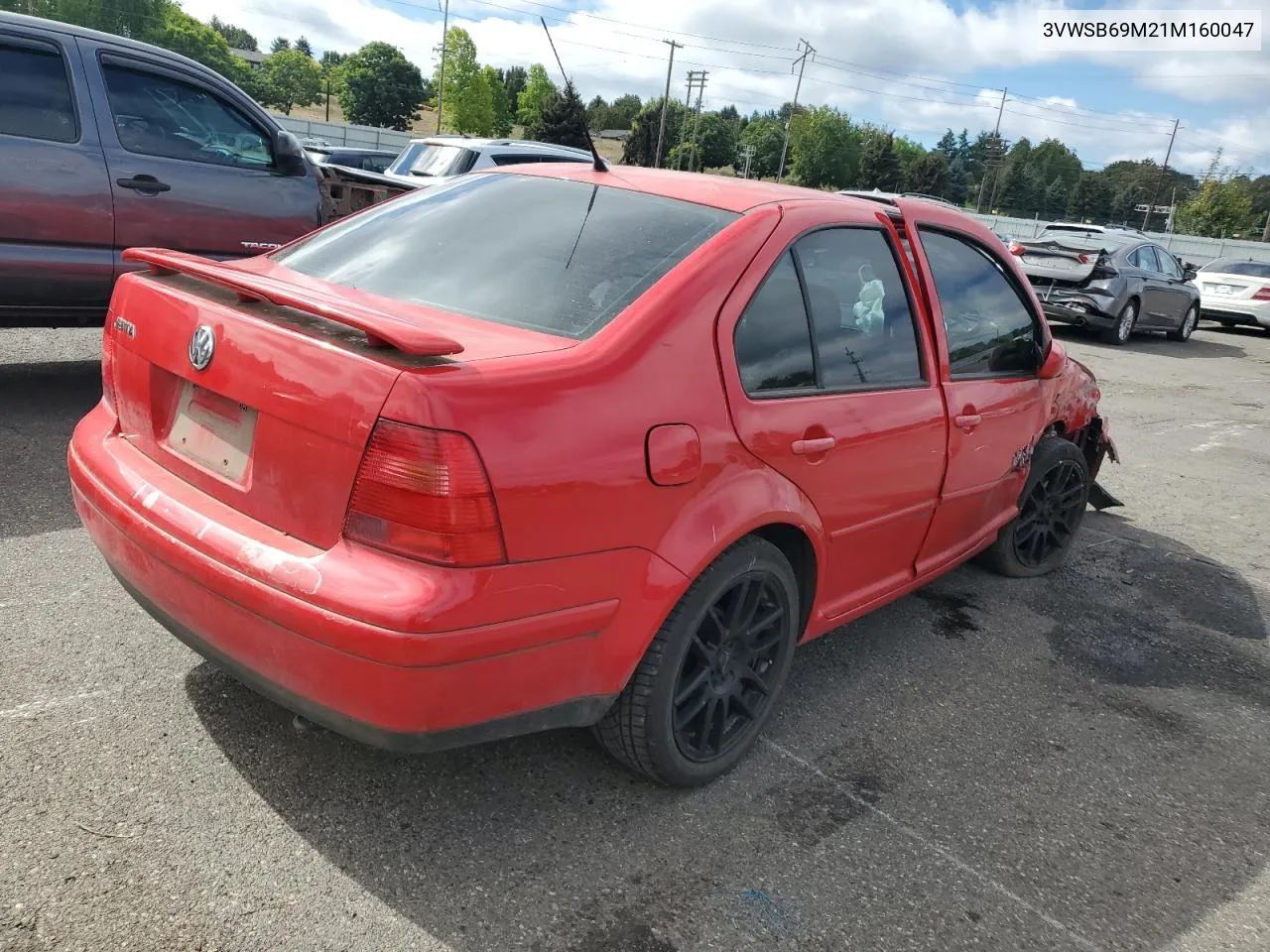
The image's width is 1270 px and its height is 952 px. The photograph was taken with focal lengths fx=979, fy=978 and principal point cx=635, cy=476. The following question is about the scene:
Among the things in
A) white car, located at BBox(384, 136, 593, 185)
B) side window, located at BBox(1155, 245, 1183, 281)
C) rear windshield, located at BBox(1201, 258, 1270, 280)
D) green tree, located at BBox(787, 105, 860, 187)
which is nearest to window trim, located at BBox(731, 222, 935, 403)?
white car, located at BBox(384, 136, 593, 185)

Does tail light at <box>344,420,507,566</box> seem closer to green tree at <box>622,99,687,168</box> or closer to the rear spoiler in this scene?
the rear spoiler

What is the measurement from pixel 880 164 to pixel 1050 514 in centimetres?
11770

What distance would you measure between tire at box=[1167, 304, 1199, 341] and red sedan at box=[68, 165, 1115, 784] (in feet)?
48.5

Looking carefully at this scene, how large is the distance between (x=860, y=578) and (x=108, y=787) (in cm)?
222

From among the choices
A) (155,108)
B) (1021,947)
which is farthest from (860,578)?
(155,108)

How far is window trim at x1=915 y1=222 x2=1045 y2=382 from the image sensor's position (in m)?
3.44

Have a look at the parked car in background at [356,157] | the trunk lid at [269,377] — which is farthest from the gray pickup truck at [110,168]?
the parked car in background at [356,157]

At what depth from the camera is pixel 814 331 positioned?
285cm

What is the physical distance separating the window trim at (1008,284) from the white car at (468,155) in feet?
24.3

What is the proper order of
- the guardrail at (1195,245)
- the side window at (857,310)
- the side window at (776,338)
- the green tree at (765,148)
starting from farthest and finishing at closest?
1. the green tree at (765,148)
2. the guardrail at (1195,245)
3. the side window at (857,310)
4. the side window at (776,338)

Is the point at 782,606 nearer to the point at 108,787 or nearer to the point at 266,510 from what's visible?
the point at 266,510

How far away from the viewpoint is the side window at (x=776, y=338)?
2576 mm

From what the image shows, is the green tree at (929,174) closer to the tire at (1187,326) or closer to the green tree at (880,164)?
the green tree at (880,164)

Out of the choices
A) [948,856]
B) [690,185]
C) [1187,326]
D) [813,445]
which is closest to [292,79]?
[1187,326]
